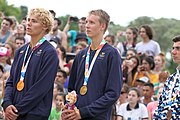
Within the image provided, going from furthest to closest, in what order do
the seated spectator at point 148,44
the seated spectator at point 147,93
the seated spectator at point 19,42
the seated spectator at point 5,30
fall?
the seated spectator at point 5,30 < the seated spectator at point 148,44 < the seated spectator at point 19,42 < the seated spectator at point 147,93

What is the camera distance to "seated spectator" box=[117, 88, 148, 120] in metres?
9.42

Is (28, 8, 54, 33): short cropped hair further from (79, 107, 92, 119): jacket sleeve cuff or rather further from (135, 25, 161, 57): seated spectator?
(135, 25, 161, 57): seated spectator

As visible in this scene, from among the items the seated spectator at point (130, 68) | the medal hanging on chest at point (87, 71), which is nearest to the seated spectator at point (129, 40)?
the seated spectator at point (130, 68)

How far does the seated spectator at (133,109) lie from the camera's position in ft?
30.9

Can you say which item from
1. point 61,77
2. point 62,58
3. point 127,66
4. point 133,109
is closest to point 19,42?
point 62,58

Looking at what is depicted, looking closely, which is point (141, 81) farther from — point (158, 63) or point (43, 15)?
point (43, 15)

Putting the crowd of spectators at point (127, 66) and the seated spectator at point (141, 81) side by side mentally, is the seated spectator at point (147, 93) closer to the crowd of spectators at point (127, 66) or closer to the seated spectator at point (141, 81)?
the crowd of spectators at point (127, 66)

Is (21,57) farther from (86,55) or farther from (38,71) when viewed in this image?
(86,55)

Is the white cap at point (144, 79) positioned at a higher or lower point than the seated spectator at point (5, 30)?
lower

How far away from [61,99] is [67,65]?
2.35 m

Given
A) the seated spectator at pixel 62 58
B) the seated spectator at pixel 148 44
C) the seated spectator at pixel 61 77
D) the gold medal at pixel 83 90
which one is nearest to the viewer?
the gold medal at pixel 83 90

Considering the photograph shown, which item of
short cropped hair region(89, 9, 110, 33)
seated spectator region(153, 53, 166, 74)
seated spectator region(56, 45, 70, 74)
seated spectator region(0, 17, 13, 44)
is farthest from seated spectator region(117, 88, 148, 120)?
seated spectator region(0, 17, 13, 44)

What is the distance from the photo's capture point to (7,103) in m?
6.12

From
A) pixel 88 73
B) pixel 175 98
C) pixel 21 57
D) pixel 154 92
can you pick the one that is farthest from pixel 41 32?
pixel 154 92
